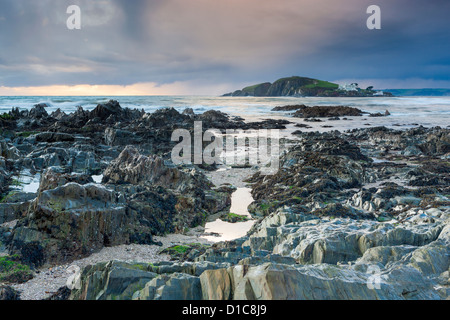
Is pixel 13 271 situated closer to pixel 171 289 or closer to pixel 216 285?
pixel 171 289

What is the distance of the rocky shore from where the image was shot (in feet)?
20.7

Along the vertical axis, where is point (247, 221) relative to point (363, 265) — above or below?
below

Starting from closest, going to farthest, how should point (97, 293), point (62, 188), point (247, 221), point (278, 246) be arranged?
point (97, 293), point (278, 246), point (62, 188), point (247, 221)

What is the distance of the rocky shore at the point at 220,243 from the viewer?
6.30 meters

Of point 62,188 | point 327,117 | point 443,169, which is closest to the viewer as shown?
point 62,188

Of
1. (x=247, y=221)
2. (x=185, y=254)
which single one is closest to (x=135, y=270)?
(x=185, y=254)

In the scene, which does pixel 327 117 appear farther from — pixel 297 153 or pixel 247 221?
pixel 247 221

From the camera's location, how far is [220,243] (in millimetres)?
11219

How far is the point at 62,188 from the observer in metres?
11.9

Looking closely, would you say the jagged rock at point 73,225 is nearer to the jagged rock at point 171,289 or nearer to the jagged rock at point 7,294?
the jagged rock at point 7,294

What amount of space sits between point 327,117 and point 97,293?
64.7 metres

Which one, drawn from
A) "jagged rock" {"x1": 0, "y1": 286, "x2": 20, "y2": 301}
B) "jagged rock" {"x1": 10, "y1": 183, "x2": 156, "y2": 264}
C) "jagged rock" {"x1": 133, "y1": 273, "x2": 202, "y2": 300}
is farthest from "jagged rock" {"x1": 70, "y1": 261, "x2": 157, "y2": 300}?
"jagged rock" {"x1": 10, "y1": 183, "x2": 156, "y2": 264}

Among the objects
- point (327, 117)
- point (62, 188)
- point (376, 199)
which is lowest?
point (376, 199)

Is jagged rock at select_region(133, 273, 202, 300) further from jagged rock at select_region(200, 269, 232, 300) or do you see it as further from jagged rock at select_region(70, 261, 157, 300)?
jagged rock at select_region(70, 261, 157, 300)
